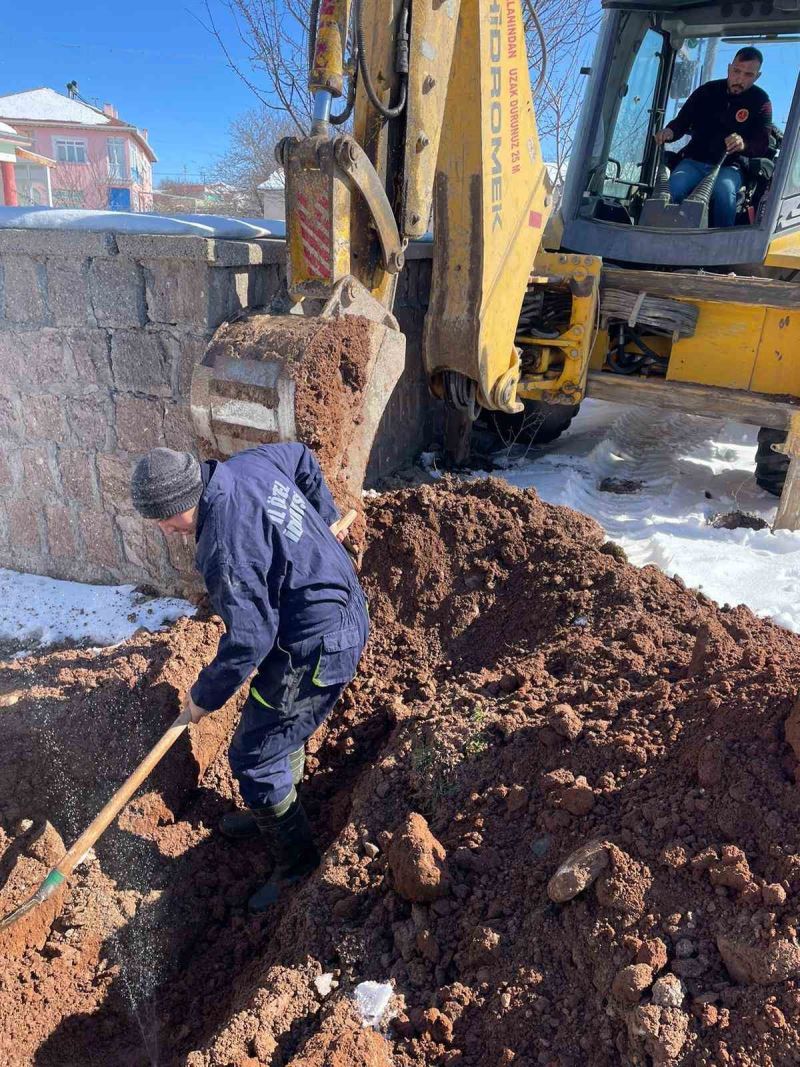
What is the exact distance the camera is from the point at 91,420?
4.27 meters

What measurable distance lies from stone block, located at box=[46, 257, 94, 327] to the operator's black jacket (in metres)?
4.33

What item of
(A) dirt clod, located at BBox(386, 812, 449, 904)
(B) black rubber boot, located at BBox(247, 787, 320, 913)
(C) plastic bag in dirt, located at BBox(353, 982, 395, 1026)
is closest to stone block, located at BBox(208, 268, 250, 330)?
(B) black rubber boot, located at BBox(247, 787, 320, 913)

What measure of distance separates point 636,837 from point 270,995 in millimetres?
1149

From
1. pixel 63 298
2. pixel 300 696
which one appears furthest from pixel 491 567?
pixel 63 298

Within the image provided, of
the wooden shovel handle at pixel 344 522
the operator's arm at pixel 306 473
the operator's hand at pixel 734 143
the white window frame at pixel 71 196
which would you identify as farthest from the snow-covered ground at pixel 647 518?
the white window frame at pixel 71 196

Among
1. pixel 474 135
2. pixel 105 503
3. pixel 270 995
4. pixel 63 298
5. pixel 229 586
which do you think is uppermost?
pixel 474 135

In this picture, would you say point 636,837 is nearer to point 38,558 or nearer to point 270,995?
point 270,995

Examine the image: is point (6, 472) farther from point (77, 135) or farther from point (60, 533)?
point (77, 135)

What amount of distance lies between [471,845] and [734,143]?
498 cm

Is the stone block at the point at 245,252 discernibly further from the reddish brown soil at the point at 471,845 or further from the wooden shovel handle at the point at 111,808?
the wooden shovel handle at the point at 111,808

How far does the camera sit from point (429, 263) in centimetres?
605

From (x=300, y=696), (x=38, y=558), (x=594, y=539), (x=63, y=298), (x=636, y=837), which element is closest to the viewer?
(x=636, y=837)

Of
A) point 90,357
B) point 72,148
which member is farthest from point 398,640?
point 72,148

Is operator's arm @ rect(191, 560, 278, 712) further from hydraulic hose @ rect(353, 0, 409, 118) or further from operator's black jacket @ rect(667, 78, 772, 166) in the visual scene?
operator's black jacket @ rect(667, 78, 772, 166)
